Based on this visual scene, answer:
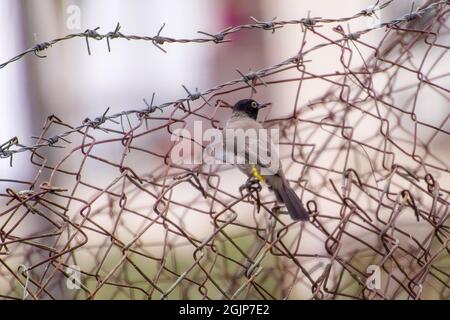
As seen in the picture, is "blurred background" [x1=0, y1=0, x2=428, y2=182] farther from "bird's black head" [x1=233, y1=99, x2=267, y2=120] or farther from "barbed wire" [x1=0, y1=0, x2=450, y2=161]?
"barbed wire" [x1=0, y1=0, x2=450, y2=161]

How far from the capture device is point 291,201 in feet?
7.69

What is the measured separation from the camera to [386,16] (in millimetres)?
4668

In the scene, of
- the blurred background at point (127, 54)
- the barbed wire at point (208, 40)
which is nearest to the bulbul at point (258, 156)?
the barbed wire at point (208, 40)

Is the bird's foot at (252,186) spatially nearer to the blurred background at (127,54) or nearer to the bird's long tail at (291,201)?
the bird's long tail at (291,201)

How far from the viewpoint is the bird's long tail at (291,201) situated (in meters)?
2.29

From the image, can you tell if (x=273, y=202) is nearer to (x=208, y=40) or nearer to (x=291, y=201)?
(x=291, y=201)

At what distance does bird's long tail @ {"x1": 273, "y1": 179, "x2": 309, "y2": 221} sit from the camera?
2291mm

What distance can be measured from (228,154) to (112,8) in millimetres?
2941

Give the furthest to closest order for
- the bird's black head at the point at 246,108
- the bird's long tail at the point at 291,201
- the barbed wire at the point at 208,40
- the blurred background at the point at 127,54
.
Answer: the blurred background at the point at 127,54, the bird's black head at the point at 246,108, the bird's long tail at the point at 291,201, the barbed wire at the point at 208,40

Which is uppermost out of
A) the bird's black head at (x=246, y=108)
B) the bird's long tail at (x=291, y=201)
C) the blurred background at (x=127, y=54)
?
the blurred background at (x=127, y=54)

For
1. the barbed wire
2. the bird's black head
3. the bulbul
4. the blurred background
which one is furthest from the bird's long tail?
the blurred background
